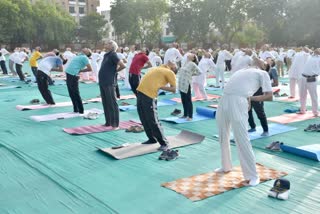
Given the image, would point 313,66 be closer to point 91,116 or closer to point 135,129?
point 135,129

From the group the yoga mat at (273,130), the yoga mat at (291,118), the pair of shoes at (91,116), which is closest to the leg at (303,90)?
the yoga mat at (291,118)

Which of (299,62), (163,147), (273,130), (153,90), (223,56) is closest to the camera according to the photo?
(153,90)

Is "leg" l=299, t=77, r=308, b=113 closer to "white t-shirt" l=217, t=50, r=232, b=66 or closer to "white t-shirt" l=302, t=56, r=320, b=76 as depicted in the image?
"white t-shirt" l=302, t=56, r=320, b=76

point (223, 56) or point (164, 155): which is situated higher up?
point (223, 56)

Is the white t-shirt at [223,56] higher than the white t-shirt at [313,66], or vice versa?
the white t-shirt at [223,56]

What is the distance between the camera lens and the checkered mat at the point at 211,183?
4.51 m

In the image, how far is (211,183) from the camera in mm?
4816

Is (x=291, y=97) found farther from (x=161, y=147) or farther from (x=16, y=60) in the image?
(x=16, y=60)

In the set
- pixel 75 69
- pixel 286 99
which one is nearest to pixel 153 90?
pixel 75 69

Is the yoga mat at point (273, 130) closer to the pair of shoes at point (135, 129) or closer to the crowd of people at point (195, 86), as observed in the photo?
the crowd of people at point (195, 86)

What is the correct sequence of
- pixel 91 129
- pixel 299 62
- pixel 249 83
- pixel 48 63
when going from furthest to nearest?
pixel 48 63, pixel 299 62, pixel 91 129, pixel 249 83

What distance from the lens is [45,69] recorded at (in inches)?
397

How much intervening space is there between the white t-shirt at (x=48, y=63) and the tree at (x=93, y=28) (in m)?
48.8

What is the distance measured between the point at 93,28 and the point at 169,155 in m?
54.4
